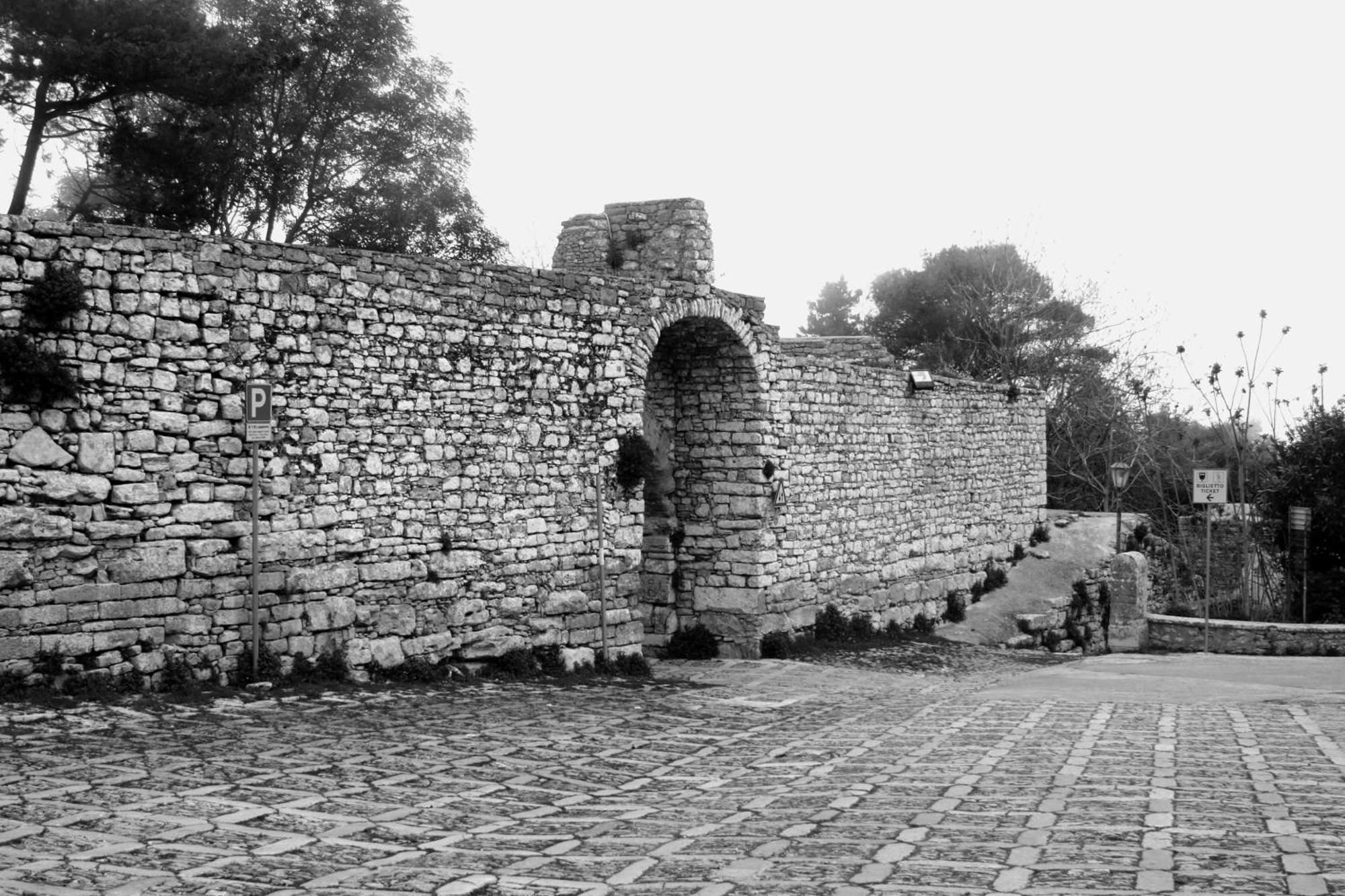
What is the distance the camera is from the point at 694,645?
15.3 m

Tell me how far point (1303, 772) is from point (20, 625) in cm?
813

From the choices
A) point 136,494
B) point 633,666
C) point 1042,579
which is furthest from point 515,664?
point 1042,579

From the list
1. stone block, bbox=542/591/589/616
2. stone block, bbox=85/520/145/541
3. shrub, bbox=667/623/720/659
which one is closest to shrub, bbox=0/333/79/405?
stone block, bbox=85/520/145/541

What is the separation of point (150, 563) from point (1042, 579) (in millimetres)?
16897

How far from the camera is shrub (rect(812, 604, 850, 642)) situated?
16.6 metres

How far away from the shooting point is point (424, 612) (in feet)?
37.3

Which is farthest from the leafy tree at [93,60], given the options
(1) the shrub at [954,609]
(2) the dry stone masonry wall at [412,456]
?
(1) the shrub at [954,609]

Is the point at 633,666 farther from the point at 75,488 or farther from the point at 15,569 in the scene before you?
the point at 15,569

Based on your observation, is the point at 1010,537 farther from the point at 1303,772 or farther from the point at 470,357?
the point at 1303,772

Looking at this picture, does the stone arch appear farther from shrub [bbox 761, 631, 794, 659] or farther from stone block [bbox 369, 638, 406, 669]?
stone block [bbox 369, 638, 406, 669]

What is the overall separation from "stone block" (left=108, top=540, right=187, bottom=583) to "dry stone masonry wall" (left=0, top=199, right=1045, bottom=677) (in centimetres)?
2

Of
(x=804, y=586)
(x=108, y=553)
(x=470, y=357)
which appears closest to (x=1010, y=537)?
(x=804, y=586)

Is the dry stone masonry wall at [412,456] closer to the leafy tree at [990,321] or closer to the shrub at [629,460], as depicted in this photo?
the shrub at [629,460]

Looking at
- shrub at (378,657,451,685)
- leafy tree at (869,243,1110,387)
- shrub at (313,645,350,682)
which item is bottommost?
shrub at (378,657,451,685)
